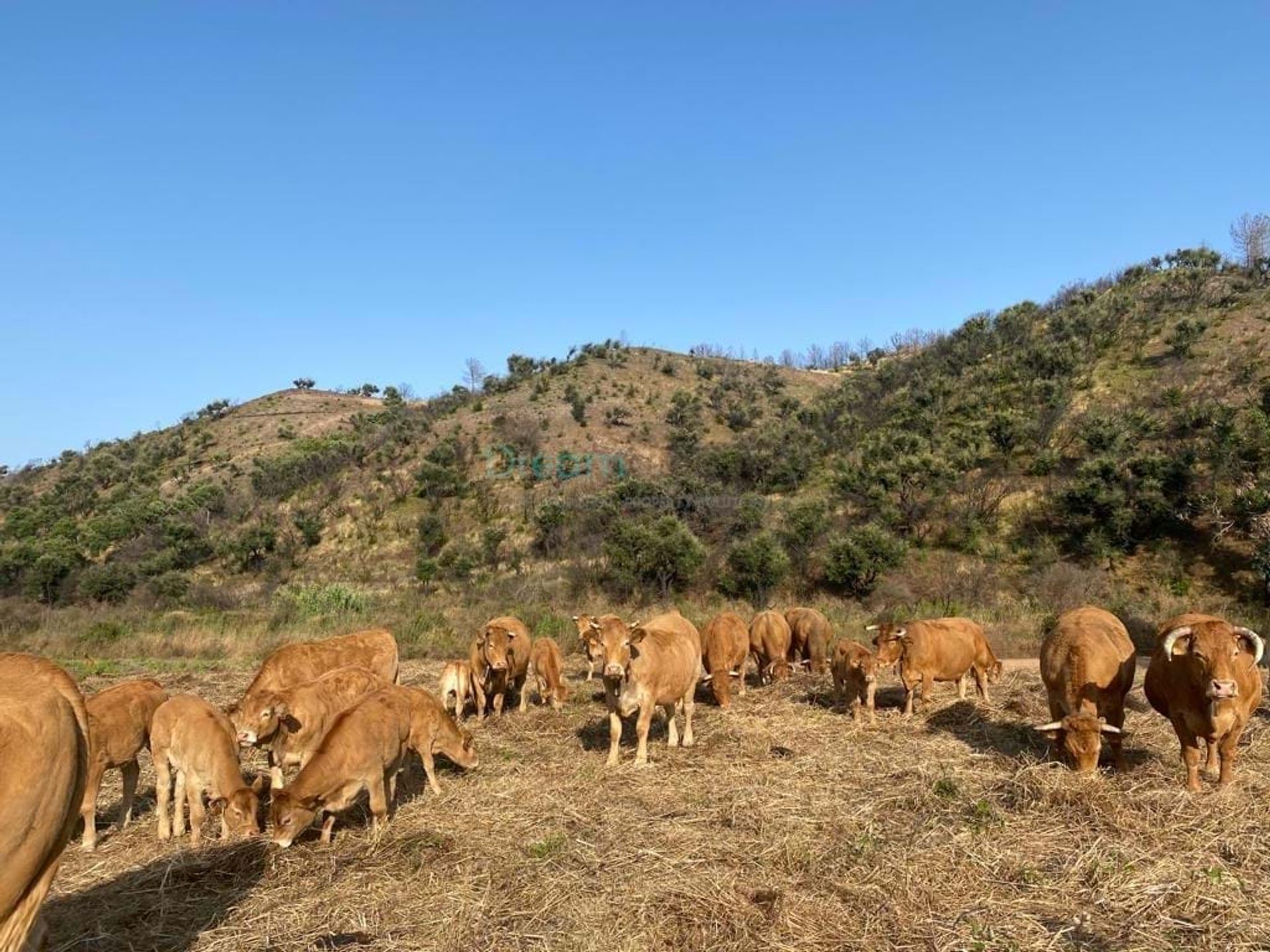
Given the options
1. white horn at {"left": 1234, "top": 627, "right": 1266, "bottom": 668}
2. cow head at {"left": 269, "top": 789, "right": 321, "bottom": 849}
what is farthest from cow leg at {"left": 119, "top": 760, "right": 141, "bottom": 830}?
white horn at {"left": 1234, "top": 627, "right": 1266, "bottom": 668}

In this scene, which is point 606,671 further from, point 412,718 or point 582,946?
point 582,946

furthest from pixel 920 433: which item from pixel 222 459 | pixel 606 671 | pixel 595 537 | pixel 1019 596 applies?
pixel 222 459

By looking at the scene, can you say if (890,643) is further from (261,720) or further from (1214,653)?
(261,720)

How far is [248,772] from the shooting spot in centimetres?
1012

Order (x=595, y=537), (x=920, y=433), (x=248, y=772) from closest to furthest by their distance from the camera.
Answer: (x=248, y=772)
(x=595, y=537)
(x=920, y=433)

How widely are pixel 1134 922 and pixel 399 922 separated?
5.33 metres

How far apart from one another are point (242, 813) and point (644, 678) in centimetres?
458

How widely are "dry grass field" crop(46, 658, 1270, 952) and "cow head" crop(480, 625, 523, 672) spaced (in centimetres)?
254

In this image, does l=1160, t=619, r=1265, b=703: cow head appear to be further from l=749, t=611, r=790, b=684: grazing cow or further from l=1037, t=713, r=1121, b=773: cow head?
l=749, t=611, r=790, b=684: grazing cow

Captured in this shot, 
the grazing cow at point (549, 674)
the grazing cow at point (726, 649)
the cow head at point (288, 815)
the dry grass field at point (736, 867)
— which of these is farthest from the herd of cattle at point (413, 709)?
the grazing cow at point (726, 649)

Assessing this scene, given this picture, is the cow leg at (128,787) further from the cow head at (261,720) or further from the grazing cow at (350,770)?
the grazing cow at (350,770)

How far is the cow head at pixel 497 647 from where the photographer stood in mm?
12344

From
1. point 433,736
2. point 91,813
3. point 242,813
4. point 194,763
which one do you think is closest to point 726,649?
point 433,736

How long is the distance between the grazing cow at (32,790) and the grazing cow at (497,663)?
913 cm
